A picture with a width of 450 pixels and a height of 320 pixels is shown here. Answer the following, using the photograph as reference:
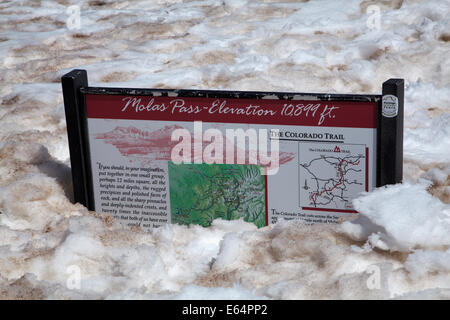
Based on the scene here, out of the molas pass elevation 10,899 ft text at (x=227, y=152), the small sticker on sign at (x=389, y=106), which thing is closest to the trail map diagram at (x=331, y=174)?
the molas pass elevation 10,899 ft text at (x=227, y=152)

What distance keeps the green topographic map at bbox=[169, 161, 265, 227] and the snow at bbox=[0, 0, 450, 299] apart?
0.04m

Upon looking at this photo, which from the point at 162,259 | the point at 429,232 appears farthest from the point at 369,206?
the point at 162,259

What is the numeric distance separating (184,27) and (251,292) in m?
2.48

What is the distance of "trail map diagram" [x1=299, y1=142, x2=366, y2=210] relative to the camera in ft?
5.49

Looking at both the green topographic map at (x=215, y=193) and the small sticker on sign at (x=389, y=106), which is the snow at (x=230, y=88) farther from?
the small sticker on sign at (x=389, y=106)

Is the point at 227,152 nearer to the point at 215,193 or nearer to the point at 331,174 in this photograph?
the point at 215,193

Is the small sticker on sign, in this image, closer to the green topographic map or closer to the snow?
the snow

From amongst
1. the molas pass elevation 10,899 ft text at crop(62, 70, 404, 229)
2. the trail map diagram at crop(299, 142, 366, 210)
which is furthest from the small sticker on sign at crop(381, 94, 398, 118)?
the trail map diagram at crop(299, 142, 366, 210)

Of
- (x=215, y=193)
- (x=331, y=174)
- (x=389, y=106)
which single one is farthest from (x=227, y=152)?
(x=389, y=106)

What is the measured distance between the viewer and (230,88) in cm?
266

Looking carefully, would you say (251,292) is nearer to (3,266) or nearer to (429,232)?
(429,232)

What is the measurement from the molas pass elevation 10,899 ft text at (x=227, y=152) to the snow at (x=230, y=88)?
70 millimetres

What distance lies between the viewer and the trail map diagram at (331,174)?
1.67 meters

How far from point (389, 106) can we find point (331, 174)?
A: 260mm
